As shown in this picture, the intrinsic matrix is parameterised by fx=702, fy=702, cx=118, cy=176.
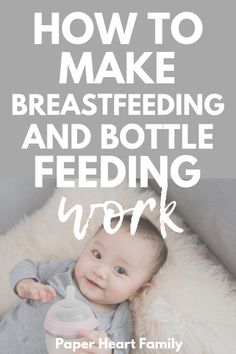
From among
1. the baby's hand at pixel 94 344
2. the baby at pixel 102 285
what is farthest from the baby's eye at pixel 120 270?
the baby's hand at pixel 94 344

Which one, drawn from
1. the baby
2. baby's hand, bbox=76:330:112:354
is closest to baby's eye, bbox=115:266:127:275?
the baby

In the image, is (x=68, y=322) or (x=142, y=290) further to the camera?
(x=142, y=290)

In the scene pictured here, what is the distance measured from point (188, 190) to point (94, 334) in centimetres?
29

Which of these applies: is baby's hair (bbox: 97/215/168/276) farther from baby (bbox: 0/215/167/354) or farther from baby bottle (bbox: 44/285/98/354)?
baby bottle (bbox: 44/285/98/354)

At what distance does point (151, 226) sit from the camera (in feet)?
3.73

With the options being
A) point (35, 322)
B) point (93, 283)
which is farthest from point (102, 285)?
point (35, 322)

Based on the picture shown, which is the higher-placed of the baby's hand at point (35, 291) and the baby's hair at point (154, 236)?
the baby's hair at point (154, 236)

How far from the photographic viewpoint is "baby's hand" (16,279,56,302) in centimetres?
109

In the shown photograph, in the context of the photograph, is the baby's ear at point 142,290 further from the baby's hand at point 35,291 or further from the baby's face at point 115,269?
the baby's hand at point 35,291

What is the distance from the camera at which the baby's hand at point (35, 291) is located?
1.09 meters

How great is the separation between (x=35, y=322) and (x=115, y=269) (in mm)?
152

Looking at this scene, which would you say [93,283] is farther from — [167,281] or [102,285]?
[167,281]

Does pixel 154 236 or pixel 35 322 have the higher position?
pixel 154 236

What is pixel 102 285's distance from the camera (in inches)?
43.4
